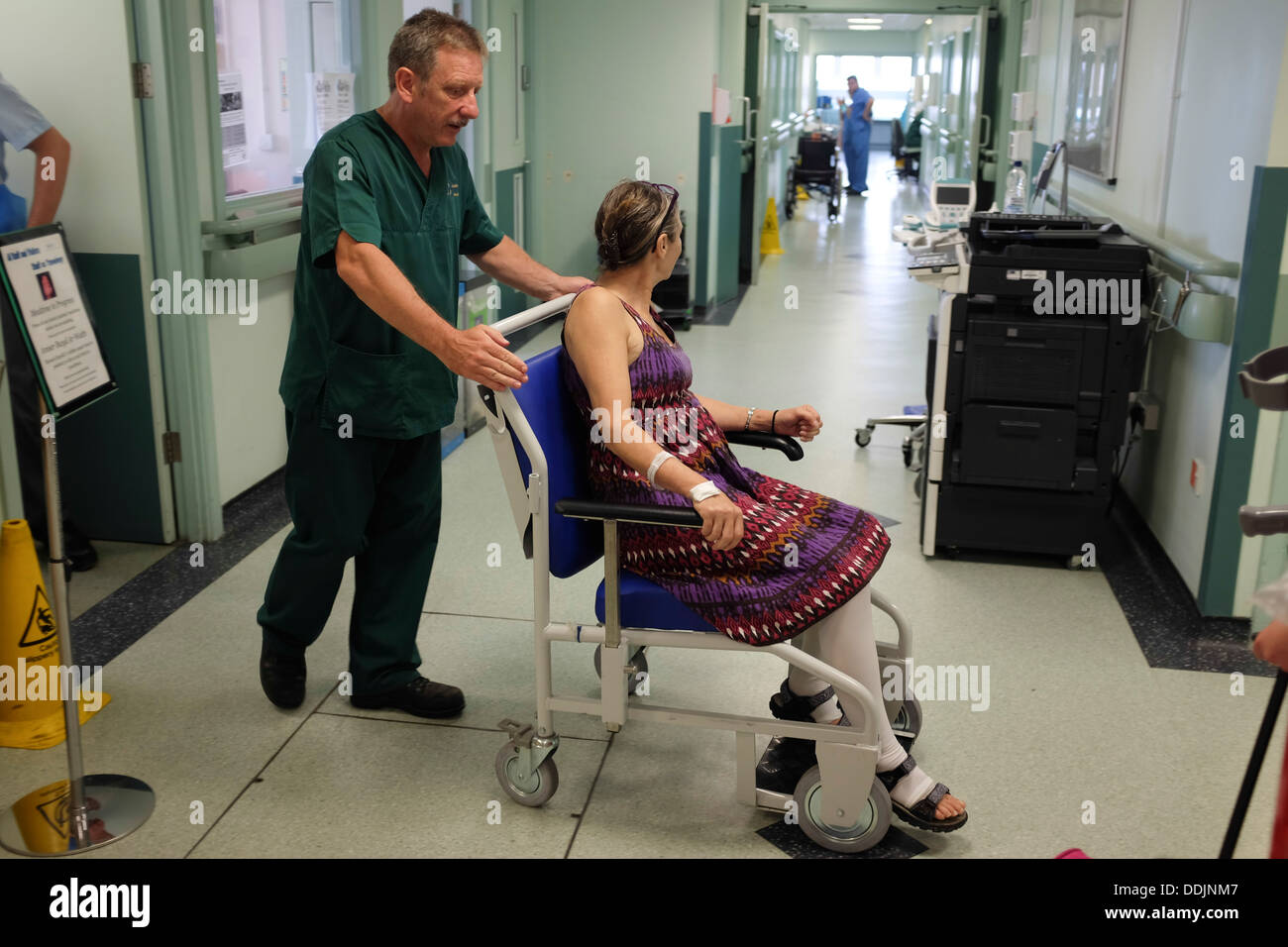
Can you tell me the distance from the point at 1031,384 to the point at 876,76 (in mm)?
22819

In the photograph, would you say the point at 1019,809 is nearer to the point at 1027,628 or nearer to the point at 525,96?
the point at 1027,628

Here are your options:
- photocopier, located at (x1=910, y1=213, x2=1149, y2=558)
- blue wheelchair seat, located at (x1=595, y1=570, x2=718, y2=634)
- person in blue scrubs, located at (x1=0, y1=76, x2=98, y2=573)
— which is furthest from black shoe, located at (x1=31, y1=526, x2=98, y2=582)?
photocopier, located at (x1=910, y1=213, x2=1149, y2=558)

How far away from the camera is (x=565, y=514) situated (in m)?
2.03

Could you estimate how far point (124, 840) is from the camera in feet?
7.02

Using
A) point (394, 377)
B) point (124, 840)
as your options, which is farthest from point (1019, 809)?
point (124, 840)

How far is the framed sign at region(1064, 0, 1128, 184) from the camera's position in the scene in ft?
14.9

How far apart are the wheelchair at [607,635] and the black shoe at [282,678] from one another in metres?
0.58

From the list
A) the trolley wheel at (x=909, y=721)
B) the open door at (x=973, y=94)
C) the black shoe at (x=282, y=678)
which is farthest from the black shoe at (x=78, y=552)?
the open door at (x=973, y=94)

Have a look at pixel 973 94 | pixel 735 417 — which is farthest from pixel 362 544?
pixel 973 94

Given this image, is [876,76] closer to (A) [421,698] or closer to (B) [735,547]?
(A) [421,698]

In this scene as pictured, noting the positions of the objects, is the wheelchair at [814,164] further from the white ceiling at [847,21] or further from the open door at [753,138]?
the open door at [753,138]

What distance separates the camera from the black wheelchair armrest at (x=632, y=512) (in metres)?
1.95

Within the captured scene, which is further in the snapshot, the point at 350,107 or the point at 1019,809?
the point at 350,107

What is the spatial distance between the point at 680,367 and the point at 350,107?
2759 mm
